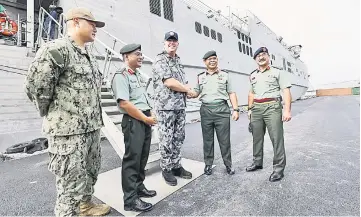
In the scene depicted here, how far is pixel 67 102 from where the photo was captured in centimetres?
131

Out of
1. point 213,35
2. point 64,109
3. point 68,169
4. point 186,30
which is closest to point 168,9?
point 186,30

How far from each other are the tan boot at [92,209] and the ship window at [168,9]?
7846mm

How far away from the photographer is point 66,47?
130 centimetres

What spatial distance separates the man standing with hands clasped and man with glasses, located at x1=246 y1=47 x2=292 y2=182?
277 millimetres

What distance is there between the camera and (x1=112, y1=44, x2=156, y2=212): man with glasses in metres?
1.74

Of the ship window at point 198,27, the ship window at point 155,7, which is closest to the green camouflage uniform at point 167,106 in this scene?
the ship window at point 155,7

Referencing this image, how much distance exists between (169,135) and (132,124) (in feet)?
1.99

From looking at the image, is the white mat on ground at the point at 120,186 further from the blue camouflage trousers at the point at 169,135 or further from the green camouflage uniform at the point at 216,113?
the green camouflage uniform at the point at 216,113

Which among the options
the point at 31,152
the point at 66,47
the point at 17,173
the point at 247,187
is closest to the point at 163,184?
the point at 247,187

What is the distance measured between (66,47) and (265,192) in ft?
6.72

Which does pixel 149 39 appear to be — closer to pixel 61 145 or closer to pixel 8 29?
pixel 8 29

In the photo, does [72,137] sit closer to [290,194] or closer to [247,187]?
[247,187]

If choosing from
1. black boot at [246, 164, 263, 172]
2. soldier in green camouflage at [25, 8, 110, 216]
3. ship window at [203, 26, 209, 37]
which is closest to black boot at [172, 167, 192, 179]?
black boot at [246, 164, 263, 172]

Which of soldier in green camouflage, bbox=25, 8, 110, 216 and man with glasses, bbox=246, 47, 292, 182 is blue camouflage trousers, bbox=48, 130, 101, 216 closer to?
soldier in green camouflage, bbox=25, 8, 110, 216
